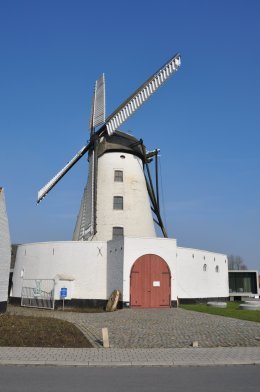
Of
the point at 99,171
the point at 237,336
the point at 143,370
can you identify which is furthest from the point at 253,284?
the point at 143,370

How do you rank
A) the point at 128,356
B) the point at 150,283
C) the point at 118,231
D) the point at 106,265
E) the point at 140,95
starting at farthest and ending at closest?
the point at 140,95 → the point at 118,231 → the point at 106,265 → the point at 150,283 → the point at 128,356

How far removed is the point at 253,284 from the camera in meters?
42.8

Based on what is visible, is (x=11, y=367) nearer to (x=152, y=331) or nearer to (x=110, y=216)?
(x=152, y=331)

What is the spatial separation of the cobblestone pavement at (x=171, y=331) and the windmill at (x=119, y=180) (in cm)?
1110

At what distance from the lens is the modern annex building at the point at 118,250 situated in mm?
25188

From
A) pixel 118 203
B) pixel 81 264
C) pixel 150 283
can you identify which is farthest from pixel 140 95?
pixel 150 283

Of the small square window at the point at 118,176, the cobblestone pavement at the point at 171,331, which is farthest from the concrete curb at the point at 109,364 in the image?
the small square window at the point at 118,176

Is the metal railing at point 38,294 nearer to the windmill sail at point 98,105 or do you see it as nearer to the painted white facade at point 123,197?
the painted white facade at point 123,197

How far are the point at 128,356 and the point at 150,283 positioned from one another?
49.6 ft

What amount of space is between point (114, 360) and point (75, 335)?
3.55 metres

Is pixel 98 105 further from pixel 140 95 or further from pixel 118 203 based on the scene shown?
pixel 118 203

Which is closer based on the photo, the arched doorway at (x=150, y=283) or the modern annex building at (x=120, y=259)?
the arched doorway at (x=150, y=283)

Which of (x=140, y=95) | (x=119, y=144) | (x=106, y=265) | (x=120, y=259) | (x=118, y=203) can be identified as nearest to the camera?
(x=120, y=259)

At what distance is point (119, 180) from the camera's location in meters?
31.2
